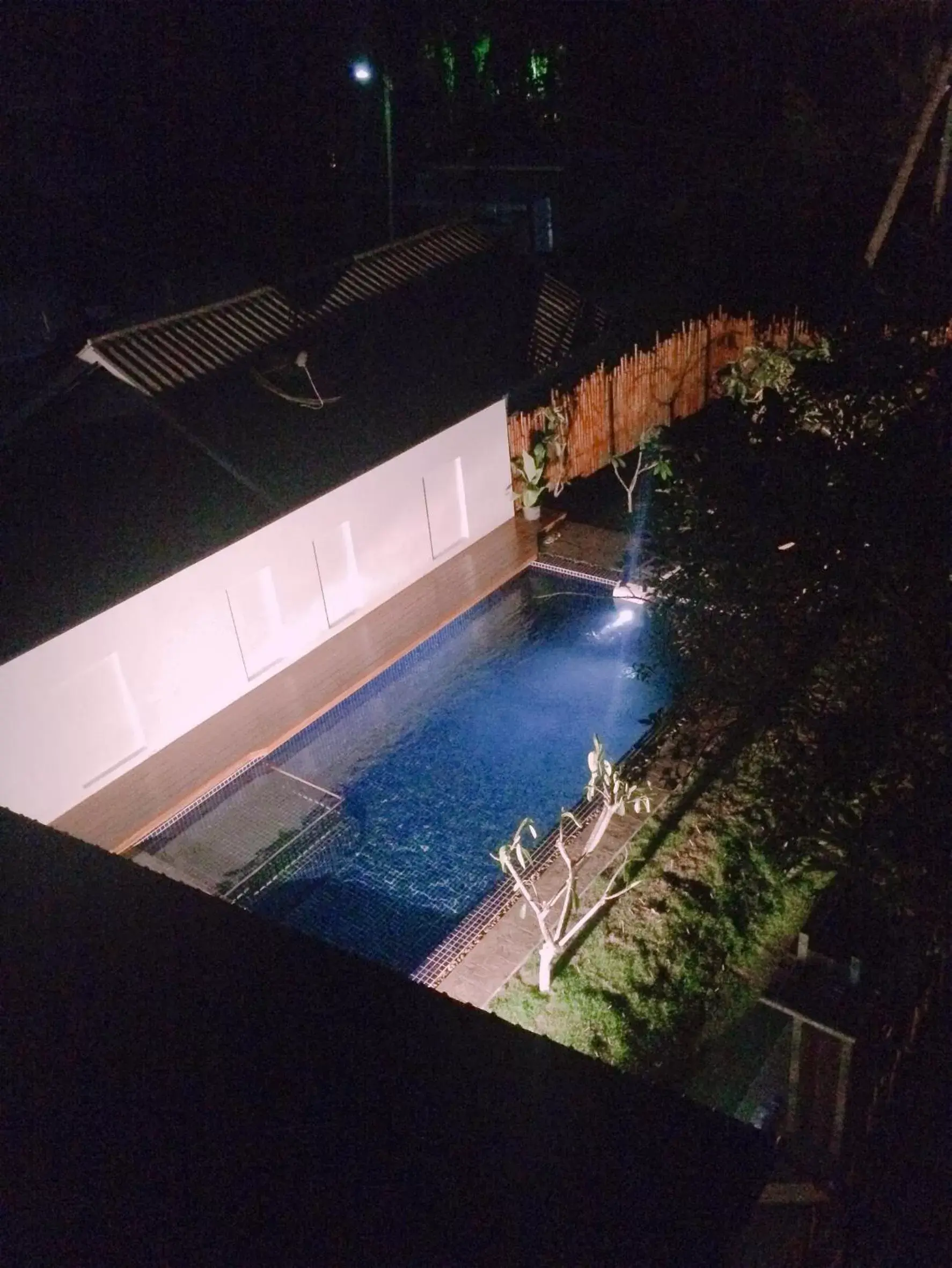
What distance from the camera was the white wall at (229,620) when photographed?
10.4 metres

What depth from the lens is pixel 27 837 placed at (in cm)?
491

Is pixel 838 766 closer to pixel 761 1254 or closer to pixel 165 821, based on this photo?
pixel 761 1254

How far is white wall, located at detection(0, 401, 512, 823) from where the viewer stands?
10375mm

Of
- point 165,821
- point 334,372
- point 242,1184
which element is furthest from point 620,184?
point 242,1184

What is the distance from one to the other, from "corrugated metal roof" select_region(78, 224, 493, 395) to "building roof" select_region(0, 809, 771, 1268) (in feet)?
31.5

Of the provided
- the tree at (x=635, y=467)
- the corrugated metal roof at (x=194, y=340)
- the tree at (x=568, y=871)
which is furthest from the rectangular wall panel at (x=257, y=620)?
the tree at (x=635, y=467)

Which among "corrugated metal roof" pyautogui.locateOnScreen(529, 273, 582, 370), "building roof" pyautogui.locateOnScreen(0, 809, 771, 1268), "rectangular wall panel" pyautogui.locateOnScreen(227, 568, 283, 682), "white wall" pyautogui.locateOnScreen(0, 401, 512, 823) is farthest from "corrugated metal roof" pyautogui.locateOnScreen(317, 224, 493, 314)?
"building roof" pyautogui.locateOnScreen(0, 809, 771, 1268)

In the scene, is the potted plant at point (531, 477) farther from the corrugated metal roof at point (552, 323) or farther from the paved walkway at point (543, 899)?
the paved walkway at point (543, 899)

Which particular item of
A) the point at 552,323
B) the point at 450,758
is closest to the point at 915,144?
the point at 552,323

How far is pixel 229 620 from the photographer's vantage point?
39.7 feet

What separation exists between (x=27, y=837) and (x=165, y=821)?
5.88 metres

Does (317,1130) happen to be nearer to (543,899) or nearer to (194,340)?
(543,899)

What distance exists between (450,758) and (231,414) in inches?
208

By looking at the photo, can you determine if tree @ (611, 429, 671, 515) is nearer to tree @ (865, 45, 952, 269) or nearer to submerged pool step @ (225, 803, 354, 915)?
tree @ (865, 45, 952, 269)
